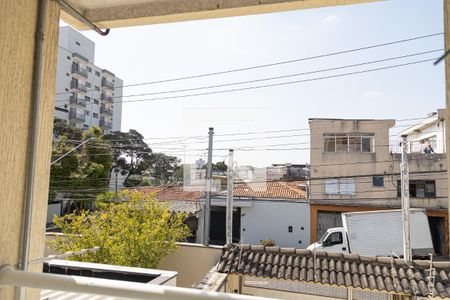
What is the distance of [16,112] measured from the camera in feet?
3.43

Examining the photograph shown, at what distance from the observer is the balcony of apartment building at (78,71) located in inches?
1238

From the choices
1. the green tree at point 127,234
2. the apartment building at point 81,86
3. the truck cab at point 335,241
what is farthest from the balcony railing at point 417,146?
the apartment building at point 81,86

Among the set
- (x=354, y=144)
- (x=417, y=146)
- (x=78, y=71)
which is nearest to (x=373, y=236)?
(x=354, y=144)

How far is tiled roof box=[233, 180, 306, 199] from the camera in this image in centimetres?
1669

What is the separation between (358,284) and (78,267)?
423 centimetres

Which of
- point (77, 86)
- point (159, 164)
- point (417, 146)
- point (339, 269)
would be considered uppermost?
point (77, 86)

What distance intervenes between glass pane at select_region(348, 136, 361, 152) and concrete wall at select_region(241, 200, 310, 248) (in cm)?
336

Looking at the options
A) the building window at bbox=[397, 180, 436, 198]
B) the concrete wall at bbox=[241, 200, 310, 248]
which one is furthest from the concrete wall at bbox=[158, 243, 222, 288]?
the building window at bbox=[397, 180, 436, 198]

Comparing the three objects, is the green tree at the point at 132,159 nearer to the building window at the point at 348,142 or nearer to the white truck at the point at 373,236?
the building window at the point at 348,142

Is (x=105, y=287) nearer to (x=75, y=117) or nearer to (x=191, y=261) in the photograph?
(x=191, y=261)

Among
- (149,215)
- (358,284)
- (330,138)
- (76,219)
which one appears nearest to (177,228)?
(149,215)

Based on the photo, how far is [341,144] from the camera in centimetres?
1606

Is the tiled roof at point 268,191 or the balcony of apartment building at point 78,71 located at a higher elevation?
the balcony of apartment building at point 78,71

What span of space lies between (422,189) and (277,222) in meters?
6.93
